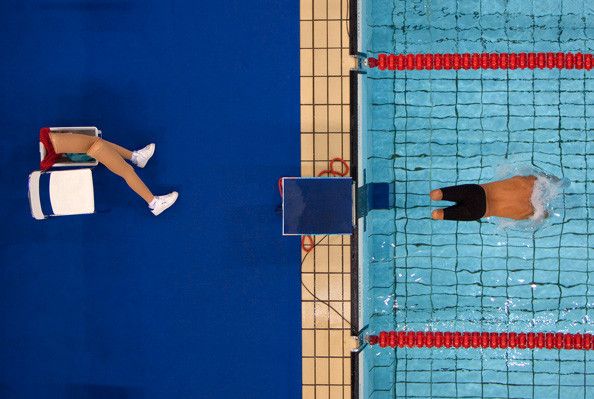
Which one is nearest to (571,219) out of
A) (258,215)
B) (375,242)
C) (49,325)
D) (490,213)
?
(490,213)

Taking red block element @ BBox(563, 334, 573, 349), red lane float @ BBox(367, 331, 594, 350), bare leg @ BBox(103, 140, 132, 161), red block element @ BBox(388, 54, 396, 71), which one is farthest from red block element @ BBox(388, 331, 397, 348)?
bare leg @ BBox(103, 140, 132, 161)

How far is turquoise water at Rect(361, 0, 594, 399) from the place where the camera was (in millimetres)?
4453

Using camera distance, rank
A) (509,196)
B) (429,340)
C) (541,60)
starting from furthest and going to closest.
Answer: (429,340)
(541,60)
(509,196)

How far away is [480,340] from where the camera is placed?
4.48m

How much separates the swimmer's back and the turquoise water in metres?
0.44

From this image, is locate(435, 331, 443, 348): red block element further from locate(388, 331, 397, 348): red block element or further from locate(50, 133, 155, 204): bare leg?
locate(50, 133, 155, 204): bare leg

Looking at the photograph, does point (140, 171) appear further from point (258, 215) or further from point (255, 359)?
point (255, 359)

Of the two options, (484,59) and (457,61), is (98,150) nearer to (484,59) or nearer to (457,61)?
(457,61)

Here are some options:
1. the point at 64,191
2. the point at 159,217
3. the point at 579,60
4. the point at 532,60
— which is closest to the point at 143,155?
the point at 159,217

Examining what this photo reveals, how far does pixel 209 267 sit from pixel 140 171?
0.93 metres

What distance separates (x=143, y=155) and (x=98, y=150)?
0.38 m

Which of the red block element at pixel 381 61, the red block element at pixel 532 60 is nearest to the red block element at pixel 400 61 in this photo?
the red block element at pixel 381 61

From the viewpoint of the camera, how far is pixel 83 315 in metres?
4.50

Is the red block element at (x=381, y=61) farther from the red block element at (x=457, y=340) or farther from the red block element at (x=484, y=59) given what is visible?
the red block element at (x=457, y=340)
